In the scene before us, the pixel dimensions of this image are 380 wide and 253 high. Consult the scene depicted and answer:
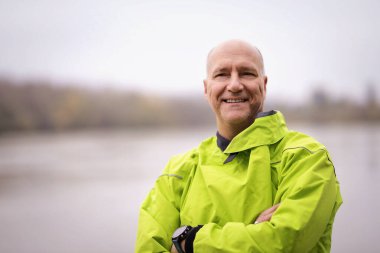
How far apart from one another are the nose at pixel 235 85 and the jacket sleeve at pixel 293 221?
15.3 inches

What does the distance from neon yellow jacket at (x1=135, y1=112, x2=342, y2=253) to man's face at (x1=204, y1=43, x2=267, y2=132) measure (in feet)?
0.28

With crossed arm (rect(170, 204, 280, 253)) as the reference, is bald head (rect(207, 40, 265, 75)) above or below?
above

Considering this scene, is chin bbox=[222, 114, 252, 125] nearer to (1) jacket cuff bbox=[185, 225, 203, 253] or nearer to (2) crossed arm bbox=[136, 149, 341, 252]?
(2) crossed arm bbox=[136, 149, 341, 252]

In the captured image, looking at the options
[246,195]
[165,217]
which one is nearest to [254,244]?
[246,195]

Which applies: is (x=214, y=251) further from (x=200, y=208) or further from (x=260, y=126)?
(x=260, y=126)

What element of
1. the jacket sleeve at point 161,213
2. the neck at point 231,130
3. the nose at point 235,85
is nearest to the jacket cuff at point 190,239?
the jacket sleeve at point 161,213

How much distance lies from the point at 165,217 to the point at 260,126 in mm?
576

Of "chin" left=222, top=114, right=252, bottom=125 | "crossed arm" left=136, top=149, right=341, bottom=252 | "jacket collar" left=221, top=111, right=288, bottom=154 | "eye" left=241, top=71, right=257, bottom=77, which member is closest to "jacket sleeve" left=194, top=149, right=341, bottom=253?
"crossed arm" left=136, top=149, right=341, bottom=252

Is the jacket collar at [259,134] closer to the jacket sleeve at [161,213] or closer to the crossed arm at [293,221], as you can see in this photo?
the crossed arm at [293,221]

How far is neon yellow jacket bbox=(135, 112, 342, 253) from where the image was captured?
141cm

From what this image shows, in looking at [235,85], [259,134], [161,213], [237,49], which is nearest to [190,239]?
[161,213]

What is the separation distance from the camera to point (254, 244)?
140 centimetres

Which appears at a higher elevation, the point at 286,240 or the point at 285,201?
the point at 285,201

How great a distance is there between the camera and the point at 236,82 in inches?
65.7
